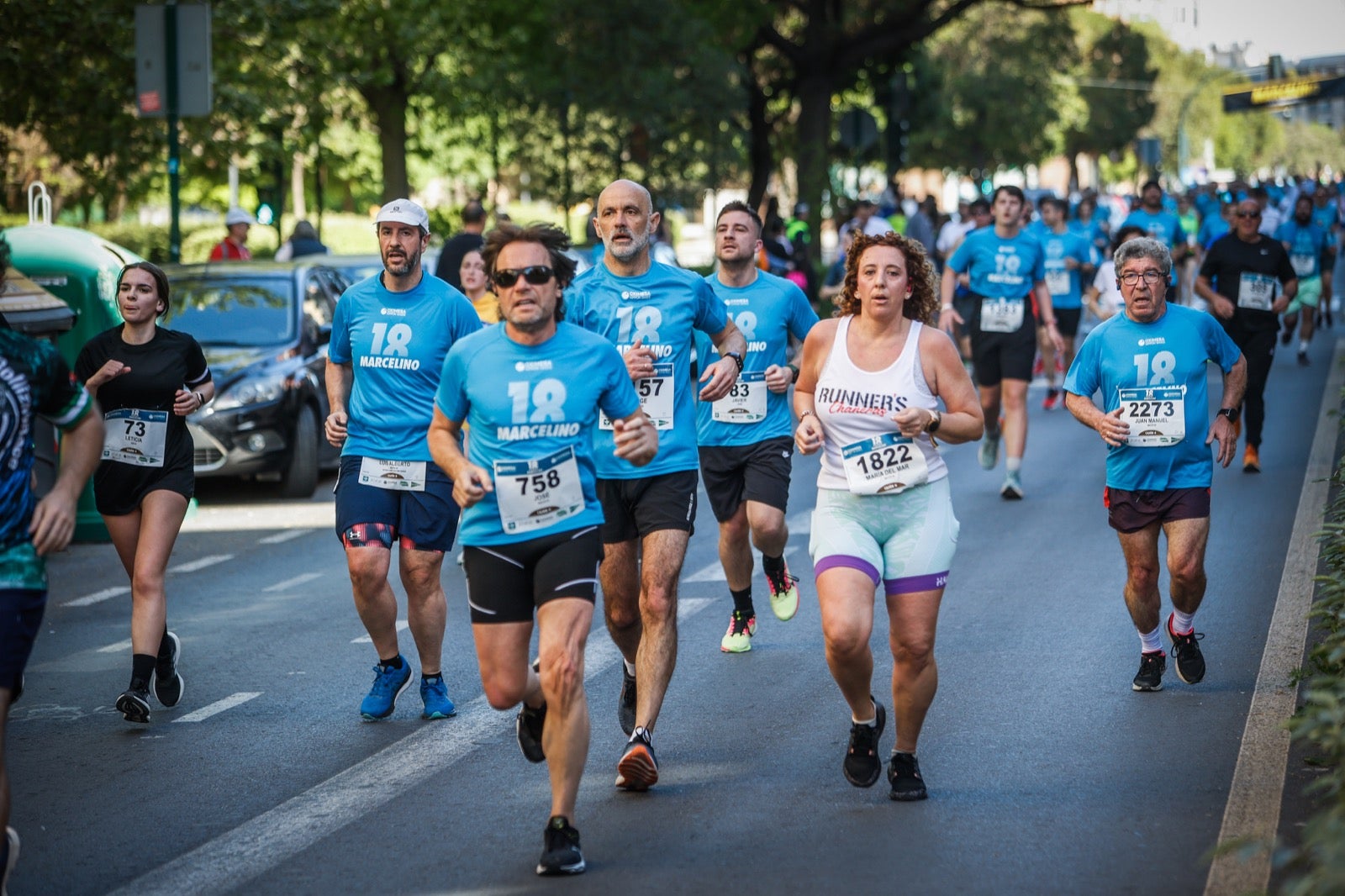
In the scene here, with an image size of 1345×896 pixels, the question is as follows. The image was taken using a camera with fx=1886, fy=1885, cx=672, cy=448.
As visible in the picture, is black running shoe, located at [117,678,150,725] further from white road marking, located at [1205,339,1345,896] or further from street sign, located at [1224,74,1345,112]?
street sign, located at [1224,74,1345,112]

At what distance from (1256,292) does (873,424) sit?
8.23 metres

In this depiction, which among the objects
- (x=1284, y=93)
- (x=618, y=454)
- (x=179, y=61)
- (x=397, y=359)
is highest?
(x=1284, y=93)

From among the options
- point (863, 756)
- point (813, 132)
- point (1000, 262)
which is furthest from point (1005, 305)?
point (813, 132)

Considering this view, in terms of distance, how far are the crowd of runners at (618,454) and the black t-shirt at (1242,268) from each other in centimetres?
540

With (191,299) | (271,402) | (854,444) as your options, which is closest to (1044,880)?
(854,444)

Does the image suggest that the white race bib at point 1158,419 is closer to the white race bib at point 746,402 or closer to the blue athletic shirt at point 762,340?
the blue athletic shirt at point 762,340

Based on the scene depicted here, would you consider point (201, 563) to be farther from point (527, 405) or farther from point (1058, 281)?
point (1058, 281)

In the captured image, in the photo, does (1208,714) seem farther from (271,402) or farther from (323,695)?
(271,402)

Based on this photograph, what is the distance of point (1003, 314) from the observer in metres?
13.6

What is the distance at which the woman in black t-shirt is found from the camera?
7441mm

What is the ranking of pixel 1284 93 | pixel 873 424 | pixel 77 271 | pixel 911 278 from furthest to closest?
pixel 1284 93 → pixel 77 271 → pixel 911 278 → pixel 873 424

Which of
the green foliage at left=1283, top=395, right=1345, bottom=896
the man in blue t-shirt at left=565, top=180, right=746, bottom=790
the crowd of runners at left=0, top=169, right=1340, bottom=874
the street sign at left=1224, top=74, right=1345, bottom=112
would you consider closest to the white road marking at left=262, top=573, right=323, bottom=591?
the crowd of runners at left=0, top=169, right=1340, bottom=874

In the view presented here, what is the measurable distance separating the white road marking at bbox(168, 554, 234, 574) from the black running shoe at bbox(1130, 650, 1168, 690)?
6016mm

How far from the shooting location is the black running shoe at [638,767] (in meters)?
6.13
